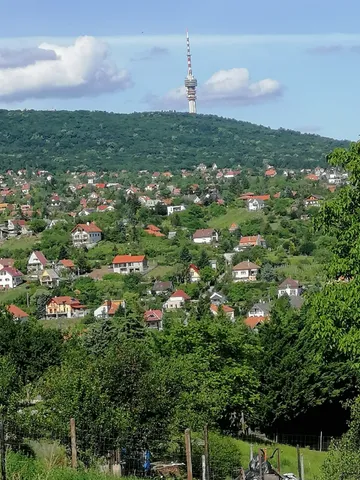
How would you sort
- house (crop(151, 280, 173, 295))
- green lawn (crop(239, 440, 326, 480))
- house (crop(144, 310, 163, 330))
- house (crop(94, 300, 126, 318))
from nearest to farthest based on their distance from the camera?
green lawn (crop(239, 440, 326, 480)) < house (crop(144, 310, 163, 330)) < house (crop(94, 300, 126, 318)) < house (crop(151, 280, 173, 295))

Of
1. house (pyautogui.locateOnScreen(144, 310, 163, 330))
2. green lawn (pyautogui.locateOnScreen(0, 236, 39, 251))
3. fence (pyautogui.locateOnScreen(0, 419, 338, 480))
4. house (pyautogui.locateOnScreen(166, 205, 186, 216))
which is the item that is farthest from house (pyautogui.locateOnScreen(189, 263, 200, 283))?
fence (pyautogui.locateOnScreen(0, 419, 338, 480))

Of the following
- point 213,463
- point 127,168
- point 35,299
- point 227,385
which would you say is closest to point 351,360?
point 213,463

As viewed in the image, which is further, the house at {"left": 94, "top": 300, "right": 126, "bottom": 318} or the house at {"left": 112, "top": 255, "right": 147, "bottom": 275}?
the house at {"left": 112, "top": 255, "right": 147, "bottom": 275}

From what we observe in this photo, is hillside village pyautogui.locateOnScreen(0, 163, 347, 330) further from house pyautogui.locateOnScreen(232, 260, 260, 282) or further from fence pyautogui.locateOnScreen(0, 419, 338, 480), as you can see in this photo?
fence pyautogui.locateOnScreen(0, 419, 338, 480)

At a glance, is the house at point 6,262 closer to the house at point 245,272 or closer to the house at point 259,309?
the house at point 245,272

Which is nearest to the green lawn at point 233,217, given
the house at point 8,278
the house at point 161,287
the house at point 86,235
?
the house at point 86,235

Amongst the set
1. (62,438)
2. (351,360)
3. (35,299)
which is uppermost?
(351,360)

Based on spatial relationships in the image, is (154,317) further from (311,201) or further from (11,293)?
(311,201)

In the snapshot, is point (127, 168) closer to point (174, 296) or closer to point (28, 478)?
point (174, 296)
